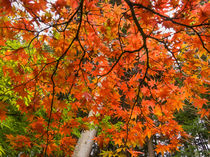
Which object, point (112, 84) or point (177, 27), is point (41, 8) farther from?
point (177, 27)

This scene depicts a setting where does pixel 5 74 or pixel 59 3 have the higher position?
pixel 59 3

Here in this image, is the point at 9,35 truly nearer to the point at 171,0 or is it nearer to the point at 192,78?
the point at 171,0

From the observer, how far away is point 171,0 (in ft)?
5.77

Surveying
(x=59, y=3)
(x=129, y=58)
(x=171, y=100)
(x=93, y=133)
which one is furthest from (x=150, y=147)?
(x=59, y=3)

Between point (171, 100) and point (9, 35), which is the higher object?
point (9, 35)

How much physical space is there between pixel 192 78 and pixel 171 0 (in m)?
1.19

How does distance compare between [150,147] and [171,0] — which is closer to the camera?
[171,0]

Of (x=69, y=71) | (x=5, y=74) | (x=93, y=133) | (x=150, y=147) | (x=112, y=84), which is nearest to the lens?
(x=69, y=71)

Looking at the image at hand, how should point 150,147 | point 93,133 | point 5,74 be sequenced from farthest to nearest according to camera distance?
point 150,147
point 93,133
point 5,74

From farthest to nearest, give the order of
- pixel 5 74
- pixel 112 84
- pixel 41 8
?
pixel 5 74 < pixel 112 84 < pixel 41 8

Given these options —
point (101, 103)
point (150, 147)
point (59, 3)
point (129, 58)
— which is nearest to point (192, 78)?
point (129, 58)

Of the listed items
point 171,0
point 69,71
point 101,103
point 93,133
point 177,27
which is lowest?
point 93,133

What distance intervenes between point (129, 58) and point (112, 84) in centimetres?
54

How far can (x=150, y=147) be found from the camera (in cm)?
612
